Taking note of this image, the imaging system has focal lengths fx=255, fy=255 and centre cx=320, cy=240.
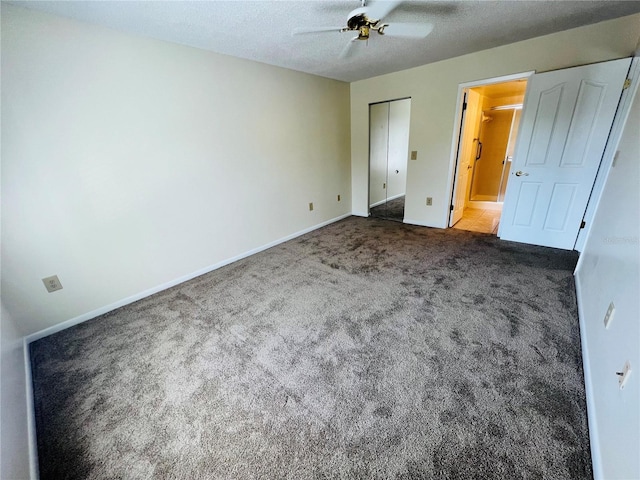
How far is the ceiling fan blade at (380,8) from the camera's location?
4.69 feet

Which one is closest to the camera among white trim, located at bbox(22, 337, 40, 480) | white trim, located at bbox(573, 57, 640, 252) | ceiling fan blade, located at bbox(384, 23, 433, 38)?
white trim, located at bbox(22, 337, 40, 480)

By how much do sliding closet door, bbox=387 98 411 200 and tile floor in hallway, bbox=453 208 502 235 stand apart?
1148mm

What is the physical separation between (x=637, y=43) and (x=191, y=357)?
14.7 feet

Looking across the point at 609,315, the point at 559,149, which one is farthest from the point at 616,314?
the point at 559,149

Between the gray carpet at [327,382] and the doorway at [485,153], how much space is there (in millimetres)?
1734

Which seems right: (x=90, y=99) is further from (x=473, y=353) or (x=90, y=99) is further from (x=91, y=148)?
(x=473, y=353)

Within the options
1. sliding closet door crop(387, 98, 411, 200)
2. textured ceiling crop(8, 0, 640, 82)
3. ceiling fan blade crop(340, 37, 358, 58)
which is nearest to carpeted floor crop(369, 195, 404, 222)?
sliding closet door crop(387, 98, 411, 200)

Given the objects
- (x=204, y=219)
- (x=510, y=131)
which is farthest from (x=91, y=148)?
(x=510, y=131)

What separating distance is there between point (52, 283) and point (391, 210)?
4.68 m

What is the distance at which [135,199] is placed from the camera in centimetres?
227

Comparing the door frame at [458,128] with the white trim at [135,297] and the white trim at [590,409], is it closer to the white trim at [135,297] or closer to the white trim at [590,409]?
the white trim at [590,409]

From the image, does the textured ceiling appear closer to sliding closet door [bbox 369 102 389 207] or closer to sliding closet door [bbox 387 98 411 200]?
sliding closet door [bbox 369 102 389 207]

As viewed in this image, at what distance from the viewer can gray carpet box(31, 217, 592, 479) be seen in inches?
44.9

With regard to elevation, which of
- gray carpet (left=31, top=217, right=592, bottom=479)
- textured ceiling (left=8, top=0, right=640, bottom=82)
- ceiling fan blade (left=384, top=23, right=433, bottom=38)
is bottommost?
gray carpet (left=31, top=217, right=592, bottom=479)
